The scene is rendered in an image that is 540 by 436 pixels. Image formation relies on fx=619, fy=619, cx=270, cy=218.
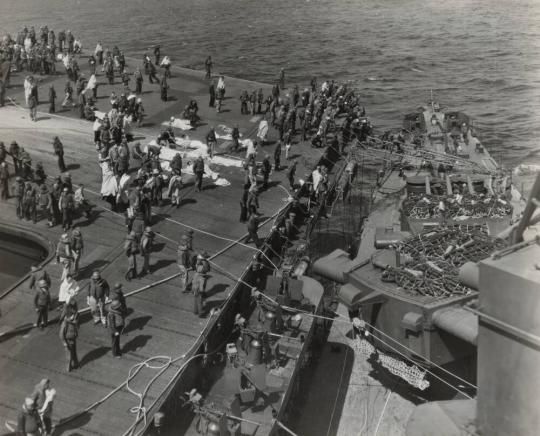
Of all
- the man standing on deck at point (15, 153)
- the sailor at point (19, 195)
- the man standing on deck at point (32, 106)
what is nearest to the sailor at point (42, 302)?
the sailor at point (19, 195)

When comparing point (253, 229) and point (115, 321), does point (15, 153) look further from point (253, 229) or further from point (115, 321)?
point (115, 321)

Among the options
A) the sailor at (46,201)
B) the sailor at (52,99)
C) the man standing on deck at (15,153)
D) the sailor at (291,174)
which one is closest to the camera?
the sailor at (46,201)

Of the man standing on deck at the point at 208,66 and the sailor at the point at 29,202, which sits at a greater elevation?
the man standing on deck at the point at 208,66

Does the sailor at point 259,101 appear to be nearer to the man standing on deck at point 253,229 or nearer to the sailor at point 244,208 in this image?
the sailor at point 244,208

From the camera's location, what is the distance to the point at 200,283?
20.6m

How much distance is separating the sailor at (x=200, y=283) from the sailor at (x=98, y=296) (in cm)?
287

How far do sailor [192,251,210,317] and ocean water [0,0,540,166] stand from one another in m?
33.8

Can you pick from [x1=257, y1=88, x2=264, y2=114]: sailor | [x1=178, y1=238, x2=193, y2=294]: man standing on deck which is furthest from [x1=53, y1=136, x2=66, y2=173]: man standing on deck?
[x1=257, y1=88, x2=264, y2=114]: sailor

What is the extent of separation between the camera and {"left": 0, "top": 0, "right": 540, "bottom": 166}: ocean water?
6041 centimetres

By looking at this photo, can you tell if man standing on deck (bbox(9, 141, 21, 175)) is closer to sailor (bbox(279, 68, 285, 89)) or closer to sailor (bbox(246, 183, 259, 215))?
sailor (bbox(246, 183, 259, 215))

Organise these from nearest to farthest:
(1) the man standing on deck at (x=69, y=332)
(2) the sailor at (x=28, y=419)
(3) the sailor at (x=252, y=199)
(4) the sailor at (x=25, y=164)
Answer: (2) the sailor at (x=28, y=419), (1) the man standing on deck at (x=69, y=332), (3) the sailor at (x=252, y=199), (4) the sailor at (x=25, y=164)

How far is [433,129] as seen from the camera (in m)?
39.2

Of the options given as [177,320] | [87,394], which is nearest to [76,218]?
[177,320]

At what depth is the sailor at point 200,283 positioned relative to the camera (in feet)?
67.9
